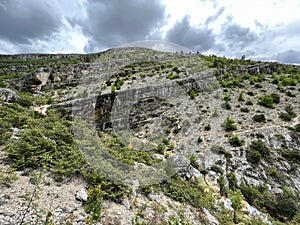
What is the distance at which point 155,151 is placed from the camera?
46.1 feet

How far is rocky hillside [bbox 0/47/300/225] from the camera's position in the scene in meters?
5.82

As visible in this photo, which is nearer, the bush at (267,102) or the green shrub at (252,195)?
the green shrub at (252,195)

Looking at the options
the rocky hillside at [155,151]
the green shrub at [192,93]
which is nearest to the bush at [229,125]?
the rocky hillside at [155,151]

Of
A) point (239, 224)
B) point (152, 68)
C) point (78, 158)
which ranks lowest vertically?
point (239, 224)

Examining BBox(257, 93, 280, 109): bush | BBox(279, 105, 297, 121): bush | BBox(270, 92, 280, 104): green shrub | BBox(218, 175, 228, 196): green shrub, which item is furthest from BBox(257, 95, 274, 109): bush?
BBox(218, 175, 228, 196): green shrub

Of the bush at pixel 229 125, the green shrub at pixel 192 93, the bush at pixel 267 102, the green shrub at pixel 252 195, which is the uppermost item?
the green shrub at pixel 192 93

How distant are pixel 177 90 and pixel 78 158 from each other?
18640 mm

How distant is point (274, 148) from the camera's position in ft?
45.9

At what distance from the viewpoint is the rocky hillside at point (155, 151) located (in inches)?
229

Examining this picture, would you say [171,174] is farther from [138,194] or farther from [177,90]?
[177,90]

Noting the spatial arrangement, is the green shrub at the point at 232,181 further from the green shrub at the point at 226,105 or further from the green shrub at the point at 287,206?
the green shrub at the point at 226,105

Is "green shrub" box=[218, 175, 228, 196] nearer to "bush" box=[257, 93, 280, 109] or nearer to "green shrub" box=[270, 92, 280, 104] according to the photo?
"bush" box=[257, 93, 280, 109]

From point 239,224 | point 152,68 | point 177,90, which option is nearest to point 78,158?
point 239,224

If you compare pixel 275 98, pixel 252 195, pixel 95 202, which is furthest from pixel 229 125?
pixel 95 202
